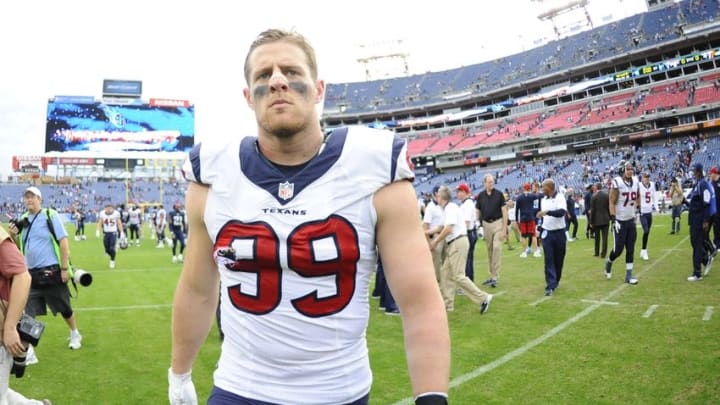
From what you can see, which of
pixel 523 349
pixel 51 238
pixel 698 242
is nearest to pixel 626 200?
pixel 698 242

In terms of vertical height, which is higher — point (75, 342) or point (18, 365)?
point (18, 365)

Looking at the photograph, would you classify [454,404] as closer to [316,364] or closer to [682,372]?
[682,372]

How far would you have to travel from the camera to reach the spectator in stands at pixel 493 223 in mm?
10016

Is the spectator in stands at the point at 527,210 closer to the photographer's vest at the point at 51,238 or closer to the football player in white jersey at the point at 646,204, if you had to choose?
the football player in white jersey at the point at 646,204

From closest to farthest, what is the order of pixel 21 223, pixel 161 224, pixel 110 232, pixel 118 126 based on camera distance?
pixel 21 223 → pixel 110 232 → pixel 161 224 → pixel 118 126

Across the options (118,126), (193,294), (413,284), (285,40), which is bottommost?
(193,294)

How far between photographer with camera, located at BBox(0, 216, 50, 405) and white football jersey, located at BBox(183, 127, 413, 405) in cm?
230

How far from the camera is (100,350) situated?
6.29m

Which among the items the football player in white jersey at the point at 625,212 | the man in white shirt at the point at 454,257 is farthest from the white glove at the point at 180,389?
the football player in white jersey at the point at 625,212

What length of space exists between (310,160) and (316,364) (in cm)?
74

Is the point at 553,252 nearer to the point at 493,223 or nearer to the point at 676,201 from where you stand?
the point at 493,223

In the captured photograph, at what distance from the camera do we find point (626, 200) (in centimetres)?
911

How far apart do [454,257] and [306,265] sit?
6.51m

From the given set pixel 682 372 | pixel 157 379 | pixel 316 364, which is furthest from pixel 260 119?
pixel 682 372
